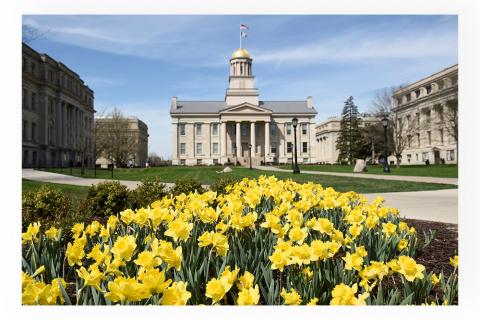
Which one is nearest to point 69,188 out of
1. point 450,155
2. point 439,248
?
point 439,248

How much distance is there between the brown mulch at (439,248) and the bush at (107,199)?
4.71 meters

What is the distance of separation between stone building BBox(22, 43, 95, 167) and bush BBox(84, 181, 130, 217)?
1373 mm

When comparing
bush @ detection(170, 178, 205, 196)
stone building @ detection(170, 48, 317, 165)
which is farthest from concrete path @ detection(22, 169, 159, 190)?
stone building @ detection(170, 48, 317, 165)

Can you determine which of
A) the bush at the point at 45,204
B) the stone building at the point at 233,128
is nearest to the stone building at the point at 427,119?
the bush at the point at 45,204

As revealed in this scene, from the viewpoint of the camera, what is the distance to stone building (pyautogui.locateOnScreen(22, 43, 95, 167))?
247 inches

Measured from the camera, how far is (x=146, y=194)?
266 inches

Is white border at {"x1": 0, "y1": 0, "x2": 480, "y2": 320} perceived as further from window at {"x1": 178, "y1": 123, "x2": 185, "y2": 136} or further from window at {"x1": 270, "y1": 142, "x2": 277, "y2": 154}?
window at {"x1": 178, "y1": 123, "x2": 185, "y2": 136}

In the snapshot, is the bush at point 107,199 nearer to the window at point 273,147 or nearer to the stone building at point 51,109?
the stone building at point 51,109

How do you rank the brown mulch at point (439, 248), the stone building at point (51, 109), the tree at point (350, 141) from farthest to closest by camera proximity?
1. the tree at point (350, 141)
2. the stone building at point (51, 109)
3. the brown mulch at point (439, 248)

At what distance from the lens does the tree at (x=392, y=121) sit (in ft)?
82.9

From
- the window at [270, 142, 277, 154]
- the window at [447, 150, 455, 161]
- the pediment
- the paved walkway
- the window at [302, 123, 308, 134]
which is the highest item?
the pediment
